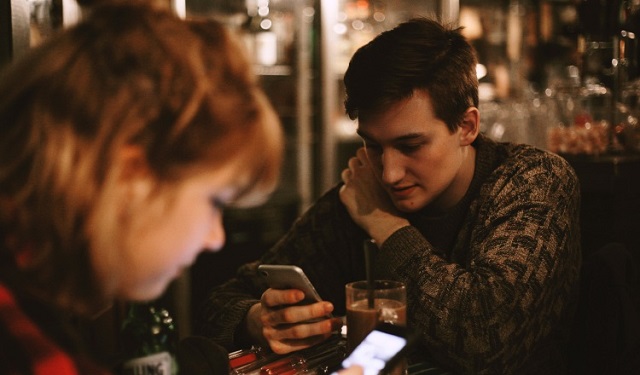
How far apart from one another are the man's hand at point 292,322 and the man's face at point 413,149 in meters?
0.48

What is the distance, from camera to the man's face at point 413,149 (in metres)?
1.66

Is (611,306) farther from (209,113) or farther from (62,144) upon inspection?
(62,144)

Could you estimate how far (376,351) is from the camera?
3.59ft

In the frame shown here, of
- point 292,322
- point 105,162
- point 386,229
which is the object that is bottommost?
point 292,322

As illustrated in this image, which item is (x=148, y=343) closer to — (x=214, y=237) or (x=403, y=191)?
(x=214, y=237)

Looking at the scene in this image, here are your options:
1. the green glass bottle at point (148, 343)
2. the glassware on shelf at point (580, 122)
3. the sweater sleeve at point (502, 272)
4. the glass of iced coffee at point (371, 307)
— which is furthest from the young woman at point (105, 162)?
the glassware on shelf at point (580, 122)

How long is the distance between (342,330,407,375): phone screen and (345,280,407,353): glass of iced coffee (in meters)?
0.10

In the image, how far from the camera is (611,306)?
1.49 metres

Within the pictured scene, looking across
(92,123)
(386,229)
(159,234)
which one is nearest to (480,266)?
(386,229)

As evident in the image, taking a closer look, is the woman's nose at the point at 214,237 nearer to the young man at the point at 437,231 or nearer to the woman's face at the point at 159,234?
the woman's face at the point at 159,234

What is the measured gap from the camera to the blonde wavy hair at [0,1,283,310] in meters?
0.74

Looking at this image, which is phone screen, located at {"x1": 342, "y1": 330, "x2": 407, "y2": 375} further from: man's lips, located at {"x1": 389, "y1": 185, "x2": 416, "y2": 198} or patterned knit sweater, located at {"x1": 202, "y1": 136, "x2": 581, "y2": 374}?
man's lips, located at {"x1": 389, "y1": 185, "x2": 416, "y2": 198}

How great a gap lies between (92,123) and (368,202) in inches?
44.2

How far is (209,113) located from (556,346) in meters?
1.22
